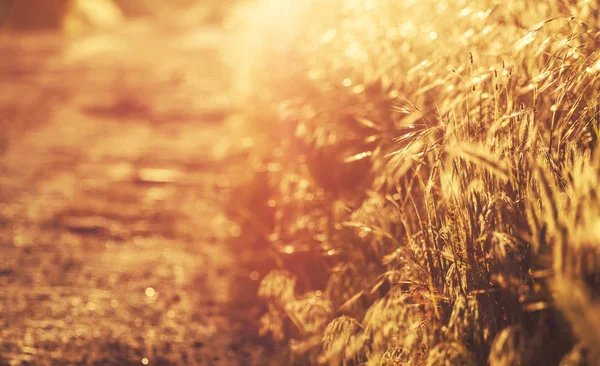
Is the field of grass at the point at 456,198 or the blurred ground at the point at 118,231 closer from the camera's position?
the field of grass at the point at 456,198

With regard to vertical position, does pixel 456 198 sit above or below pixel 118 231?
below

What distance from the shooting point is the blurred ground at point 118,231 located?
3.14 m

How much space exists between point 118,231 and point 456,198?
2.93 m

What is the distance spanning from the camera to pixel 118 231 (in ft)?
14.8

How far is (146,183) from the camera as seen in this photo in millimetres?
5586

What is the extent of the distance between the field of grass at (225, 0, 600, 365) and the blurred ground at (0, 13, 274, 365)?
1.41 feet

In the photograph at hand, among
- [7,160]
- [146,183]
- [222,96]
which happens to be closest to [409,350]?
[146,183]

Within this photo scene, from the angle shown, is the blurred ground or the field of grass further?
the blurred ground

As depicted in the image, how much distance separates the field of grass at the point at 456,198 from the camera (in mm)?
1836

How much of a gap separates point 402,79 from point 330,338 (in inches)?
50.0

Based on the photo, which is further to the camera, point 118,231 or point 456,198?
point 118,231

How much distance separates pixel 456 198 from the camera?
6.89 ft

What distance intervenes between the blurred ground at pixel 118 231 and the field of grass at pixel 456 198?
431mm

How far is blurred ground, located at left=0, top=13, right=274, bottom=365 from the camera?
314 cm
